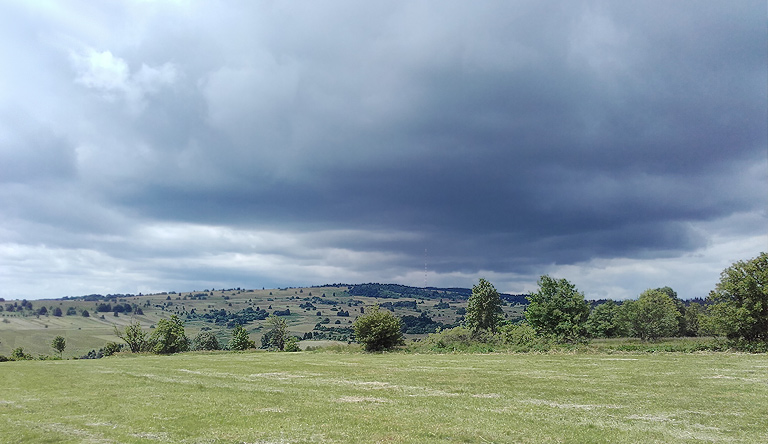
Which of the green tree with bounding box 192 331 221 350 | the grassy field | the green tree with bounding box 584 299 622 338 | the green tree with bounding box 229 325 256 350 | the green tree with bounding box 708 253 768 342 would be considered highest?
the green tree with bounding box 708 253 768 342

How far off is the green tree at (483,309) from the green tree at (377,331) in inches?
1278

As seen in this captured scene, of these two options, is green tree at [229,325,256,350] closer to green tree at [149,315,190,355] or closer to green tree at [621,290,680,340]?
green tree at [149,315,190,355]

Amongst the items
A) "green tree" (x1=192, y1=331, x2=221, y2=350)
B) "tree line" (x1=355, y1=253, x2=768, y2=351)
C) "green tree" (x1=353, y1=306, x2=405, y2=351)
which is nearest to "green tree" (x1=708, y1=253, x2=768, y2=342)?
"tree line" (x1=355, y1=253, x2=768, y2=351)

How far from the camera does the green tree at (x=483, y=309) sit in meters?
100

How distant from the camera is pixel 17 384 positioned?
35.8 metres

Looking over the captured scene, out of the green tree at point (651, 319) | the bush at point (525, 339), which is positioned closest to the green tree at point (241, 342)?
the bush at point (525, 339)

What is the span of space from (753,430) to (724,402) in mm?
5937

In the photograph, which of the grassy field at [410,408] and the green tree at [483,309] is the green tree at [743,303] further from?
the green tree at [483,309]

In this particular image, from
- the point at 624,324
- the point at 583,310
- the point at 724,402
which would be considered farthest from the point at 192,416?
the point at 624,324

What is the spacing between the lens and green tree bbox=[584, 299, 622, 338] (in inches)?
4541

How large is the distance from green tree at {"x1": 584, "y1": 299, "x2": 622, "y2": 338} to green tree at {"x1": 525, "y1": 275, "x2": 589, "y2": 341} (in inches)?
1423

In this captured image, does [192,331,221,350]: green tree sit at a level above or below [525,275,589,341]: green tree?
below

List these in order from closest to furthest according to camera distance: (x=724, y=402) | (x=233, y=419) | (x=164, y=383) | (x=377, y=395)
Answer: (x=233, y=419)
(x=724, y=402)
(x=377, y=395)
(x=164, y=383)

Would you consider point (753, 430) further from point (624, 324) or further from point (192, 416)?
point (624, 324)
